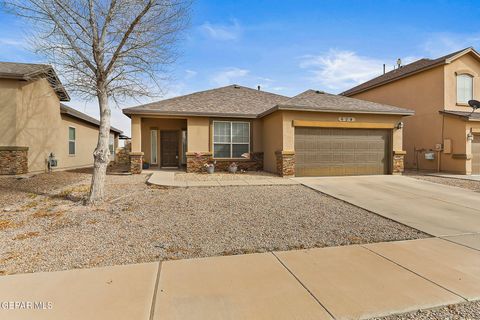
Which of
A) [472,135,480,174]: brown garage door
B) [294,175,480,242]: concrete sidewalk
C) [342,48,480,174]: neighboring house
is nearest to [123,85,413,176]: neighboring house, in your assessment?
[294,175,480,242]: concrete sidewalk

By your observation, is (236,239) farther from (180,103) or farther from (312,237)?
(180,103)

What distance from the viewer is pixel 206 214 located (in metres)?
5.89

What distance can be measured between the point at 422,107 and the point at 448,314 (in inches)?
658

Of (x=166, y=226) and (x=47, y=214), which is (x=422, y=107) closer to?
(x=166, y=226)

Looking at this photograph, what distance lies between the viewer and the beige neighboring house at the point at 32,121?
10695 millimetres

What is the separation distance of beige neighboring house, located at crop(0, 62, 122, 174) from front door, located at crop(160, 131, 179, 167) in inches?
204

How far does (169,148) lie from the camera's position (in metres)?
15.7

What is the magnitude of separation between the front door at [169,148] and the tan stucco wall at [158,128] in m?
0.18

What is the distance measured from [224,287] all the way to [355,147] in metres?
11.2

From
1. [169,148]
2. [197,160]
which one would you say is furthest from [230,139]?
[169,148]

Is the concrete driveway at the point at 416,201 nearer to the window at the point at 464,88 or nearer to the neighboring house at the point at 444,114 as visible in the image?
the neighboring house at the point at 444,114

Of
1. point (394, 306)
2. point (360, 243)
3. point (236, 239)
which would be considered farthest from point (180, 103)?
point (394, 306)

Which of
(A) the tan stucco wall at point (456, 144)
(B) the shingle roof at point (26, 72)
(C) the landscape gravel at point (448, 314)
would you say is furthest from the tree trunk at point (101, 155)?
(A) the tan stucco wall at point (456, 144)

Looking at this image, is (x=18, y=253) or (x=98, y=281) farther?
(x=18, y=253)
